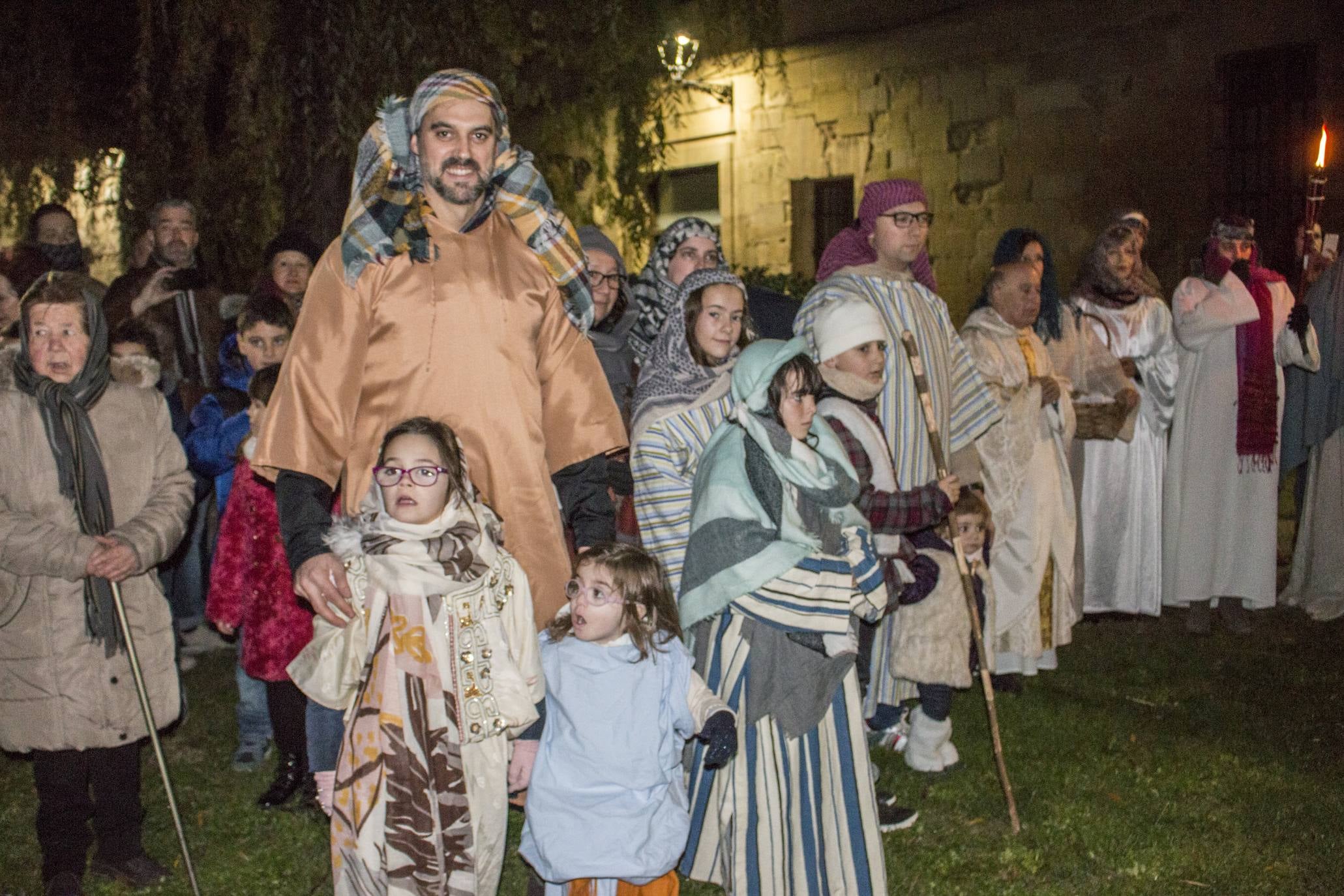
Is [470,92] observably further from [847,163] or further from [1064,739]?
[847,163]

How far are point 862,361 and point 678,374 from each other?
2.11 ft

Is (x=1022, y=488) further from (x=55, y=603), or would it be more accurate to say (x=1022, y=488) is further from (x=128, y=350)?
(x=55, y=603)

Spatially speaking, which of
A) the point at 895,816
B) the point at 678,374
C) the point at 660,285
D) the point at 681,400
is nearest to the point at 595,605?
the point at 681,400

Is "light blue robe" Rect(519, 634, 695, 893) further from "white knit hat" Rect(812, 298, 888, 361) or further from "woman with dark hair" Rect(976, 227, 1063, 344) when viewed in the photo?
"woman with dark hair" Rect(976, 227, 1063, 344)

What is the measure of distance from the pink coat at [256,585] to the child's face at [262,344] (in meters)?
0.57

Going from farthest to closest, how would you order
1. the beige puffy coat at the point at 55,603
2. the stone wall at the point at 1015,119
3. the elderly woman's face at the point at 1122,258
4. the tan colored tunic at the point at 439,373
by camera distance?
1. the stone wall at the point at 1015,119
2. the elderly woman's face at the point at 1122,258
3. the beige puffy coat at the point at 55,603
4. the tan colored tunic at the point at 439,373

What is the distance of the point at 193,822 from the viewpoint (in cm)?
473

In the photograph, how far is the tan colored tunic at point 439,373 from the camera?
3180 millimetres

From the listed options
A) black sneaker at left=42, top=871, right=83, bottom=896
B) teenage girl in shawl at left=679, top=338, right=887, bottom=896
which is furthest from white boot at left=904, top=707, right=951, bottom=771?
black sneaker at left=42, top=871, right=83, bottom=896

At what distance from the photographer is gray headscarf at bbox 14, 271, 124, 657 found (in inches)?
153

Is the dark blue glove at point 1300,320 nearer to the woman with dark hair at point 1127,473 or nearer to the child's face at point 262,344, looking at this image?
the woman with dark hair at point 1127,473

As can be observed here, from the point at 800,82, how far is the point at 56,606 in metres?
12.6

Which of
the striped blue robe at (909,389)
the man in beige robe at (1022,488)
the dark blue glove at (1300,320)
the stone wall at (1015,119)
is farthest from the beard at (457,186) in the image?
the stone wall at (1015,119)

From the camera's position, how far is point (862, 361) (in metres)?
4.38
